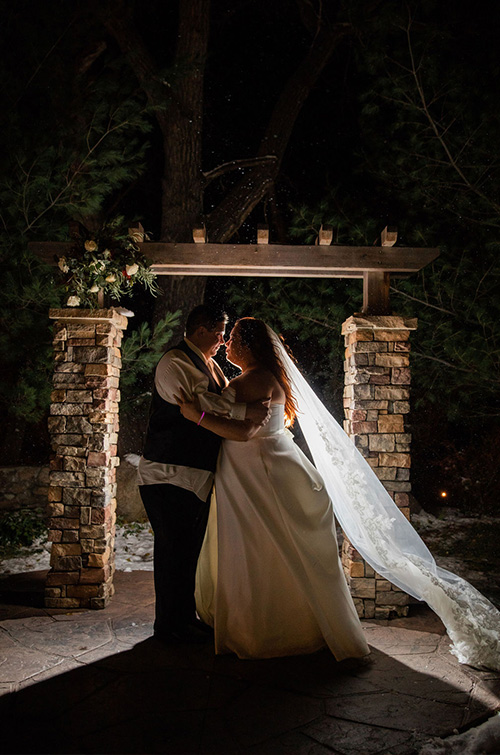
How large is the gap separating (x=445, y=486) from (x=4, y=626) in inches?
309

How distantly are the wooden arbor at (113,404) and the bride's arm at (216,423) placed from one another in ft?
4.17

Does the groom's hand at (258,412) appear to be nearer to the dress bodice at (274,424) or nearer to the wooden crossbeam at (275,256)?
the dress bodice at (274,424)

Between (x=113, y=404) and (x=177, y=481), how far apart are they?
4.50ft

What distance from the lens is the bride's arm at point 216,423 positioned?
3.72 meters

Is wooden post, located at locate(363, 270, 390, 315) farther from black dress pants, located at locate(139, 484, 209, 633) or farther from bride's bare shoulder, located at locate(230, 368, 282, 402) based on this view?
black dress pants, located at locate(139, 484, 209, 633)

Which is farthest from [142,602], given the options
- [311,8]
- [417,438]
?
[311,8]

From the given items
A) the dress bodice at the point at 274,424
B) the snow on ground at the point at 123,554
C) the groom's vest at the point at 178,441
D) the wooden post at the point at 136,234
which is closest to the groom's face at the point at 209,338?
the groom's vest at the point at 178,441

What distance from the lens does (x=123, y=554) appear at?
668 centimetres

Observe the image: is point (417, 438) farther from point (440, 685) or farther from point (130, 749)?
point (130, 749)

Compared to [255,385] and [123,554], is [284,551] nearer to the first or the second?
[255,385]

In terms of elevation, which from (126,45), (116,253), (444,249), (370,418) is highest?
(126,45)

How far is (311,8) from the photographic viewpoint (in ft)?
30.5

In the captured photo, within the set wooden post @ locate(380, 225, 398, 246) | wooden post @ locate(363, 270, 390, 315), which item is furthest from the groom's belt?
wooden post @ locate(380, 225, 398, 246)

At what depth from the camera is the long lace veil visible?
3697 millimetres
